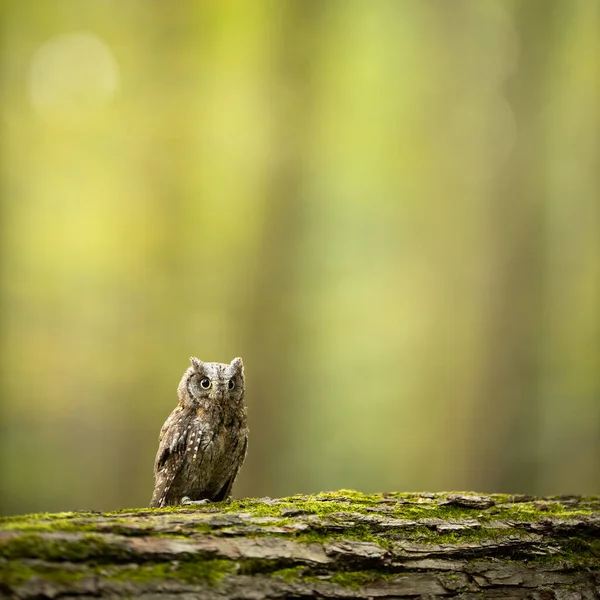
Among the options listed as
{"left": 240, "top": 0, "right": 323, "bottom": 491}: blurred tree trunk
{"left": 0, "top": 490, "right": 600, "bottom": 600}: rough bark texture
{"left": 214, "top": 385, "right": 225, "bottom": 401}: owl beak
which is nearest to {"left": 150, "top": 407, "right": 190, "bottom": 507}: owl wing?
{"left": 214, "top": 385, "right": 225, "bottom": 401}: owl beak

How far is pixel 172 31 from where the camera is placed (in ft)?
22.0

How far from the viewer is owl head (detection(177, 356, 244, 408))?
2537 millimetres

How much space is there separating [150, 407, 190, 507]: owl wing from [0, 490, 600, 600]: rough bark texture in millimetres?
542

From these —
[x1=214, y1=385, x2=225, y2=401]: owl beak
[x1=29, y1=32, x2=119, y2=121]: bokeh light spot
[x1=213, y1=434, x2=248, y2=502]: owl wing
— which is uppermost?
[x1=29, y1=32, x2=119, y2=121]: bokeh light spot

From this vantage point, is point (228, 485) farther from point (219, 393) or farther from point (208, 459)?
point (219, 393)

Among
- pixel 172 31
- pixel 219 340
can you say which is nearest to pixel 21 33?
pixel 172 31

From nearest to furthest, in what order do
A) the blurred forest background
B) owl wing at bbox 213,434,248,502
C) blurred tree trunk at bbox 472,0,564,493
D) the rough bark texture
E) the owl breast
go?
1. the rough bark texture
2. the owl breast
3. owl wing at bbox 213,434,248,502
4. blurred tree trunk at bbox 472,0,564,493
5. the blurred forest background

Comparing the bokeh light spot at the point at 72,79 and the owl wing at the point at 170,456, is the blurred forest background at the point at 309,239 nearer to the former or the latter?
the bokeh light spot at the point at 72,79

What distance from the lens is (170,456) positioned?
2469 millimetres

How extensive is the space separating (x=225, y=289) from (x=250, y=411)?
1374 millimetres

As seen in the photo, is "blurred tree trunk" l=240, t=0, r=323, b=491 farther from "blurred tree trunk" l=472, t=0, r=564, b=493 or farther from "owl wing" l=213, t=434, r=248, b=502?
"owl wing" l=213, t=434, r=248, b=502

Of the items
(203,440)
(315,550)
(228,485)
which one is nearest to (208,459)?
(203,440)

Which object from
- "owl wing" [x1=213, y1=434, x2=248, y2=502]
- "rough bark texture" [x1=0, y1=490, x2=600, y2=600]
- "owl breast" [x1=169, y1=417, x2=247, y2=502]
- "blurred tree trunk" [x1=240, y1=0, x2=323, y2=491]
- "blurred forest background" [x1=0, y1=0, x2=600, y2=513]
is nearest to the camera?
"rough bark texture" [x1=0, y1=490, x2=600, y2=600]

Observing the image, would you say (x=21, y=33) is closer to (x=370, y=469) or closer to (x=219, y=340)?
(x=219, y=340)
